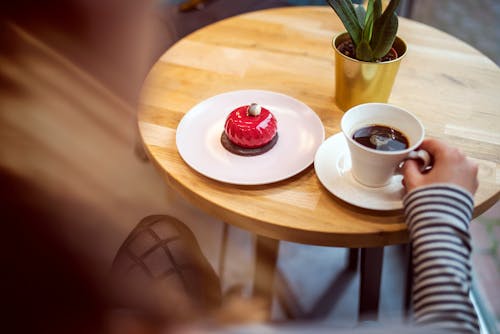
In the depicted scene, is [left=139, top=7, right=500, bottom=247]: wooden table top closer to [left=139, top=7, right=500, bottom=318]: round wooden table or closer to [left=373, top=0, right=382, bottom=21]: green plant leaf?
[left=139, top=7, right=500, bottom=318]: round wooden table

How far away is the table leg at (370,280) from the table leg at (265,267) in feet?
0.86

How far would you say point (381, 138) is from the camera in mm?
713

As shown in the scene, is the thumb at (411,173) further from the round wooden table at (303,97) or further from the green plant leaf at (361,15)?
the green plant leaf at (361,15)

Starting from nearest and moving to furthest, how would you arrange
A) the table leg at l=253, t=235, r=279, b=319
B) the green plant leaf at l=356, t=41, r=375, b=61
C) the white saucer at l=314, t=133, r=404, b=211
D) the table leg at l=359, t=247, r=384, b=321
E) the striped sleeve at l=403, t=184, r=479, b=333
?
the striped sleeve at l=403, t=184, r=479, b=333
the white saucer at l=314, t=133, r=404, b=211
the green plant leaf at l=356, t=41, r=375, b=61
the table leg at l=359, t=247, r=384, b=321
the table leg at l=253, t=235, r=279, b=319

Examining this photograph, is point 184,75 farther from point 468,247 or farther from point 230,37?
point 468,247

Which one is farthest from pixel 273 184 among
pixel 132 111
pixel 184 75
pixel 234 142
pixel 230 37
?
pixel 230 37

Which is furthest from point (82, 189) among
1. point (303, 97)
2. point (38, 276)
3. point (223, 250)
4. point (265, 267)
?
point (223, 250)

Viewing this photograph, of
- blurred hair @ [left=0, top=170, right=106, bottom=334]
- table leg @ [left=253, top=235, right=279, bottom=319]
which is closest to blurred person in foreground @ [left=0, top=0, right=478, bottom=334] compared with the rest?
blurred hair @ [left=0, top=170, right=106, bottom=334]

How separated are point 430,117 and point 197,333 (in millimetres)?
638

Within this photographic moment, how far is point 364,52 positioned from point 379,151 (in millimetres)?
224

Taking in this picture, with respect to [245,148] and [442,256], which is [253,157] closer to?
[245,148]

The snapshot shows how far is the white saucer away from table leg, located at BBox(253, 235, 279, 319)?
19.3 inches

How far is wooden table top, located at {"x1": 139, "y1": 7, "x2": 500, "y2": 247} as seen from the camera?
703 mm

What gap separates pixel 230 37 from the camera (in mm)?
1084
